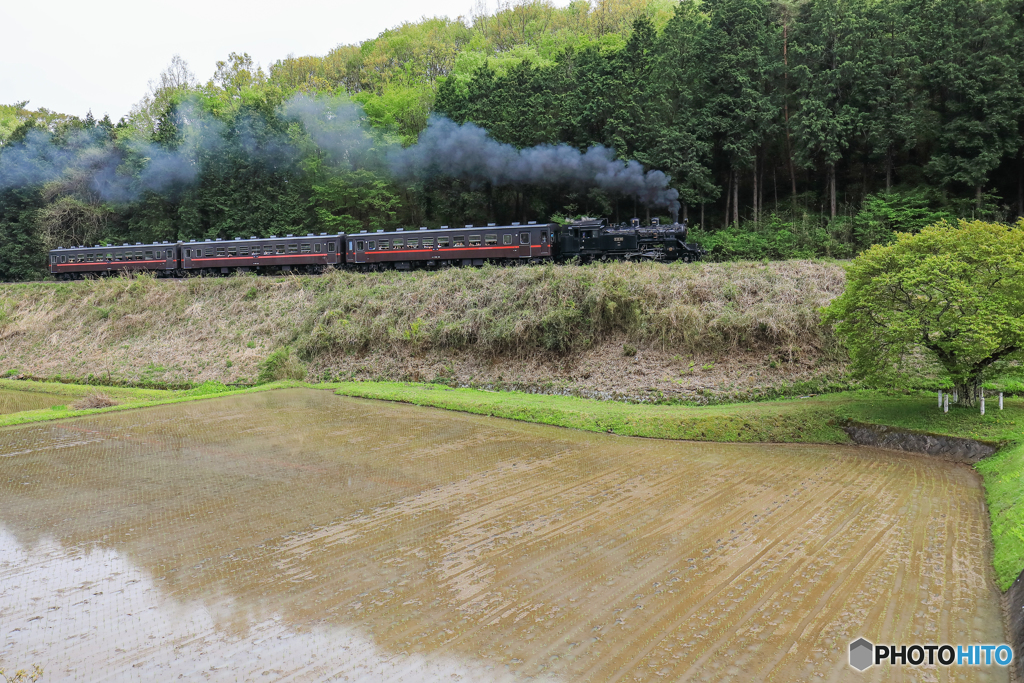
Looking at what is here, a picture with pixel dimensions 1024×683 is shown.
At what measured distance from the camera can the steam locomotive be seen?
2442 centimetres

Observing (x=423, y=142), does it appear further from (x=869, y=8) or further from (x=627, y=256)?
(x=869, y=8)

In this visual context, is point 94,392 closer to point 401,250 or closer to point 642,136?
point 401,250

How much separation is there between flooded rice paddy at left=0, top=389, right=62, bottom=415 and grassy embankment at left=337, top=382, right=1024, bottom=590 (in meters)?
12.2

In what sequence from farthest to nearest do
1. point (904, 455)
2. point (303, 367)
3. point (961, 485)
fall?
point (303, 367) < point (904, 455) < point (961, 485)

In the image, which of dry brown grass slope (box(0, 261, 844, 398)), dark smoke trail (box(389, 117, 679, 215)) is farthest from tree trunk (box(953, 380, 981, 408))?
dark smoke trail (box(389, 117, 679, 215))

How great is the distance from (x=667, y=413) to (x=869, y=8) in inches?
1081

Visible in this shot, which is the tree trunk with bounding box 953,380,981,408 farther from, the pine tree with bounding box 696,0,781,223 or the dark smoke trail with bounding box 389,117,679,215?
the pine tree with bounding box 696,0,781,223

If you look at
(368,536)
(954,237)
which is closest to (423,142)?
(954,237)

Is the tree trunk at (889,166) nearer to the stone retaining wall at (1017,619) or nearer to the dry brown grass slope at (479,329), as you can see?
the dry brown grass slope at (479,329)

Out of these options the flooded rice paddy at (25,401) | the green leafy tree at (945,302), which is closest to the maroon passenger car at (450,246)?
the flooded rice paddy at (25,401)

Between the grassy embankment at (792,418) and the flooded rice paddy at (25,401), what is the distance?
39.9ft

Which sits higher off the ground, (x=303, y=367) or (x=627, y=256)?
(x=627, y=256)

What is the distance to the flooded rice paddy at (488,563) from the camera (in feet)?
19.1

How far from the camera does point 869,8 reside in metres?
31.1
